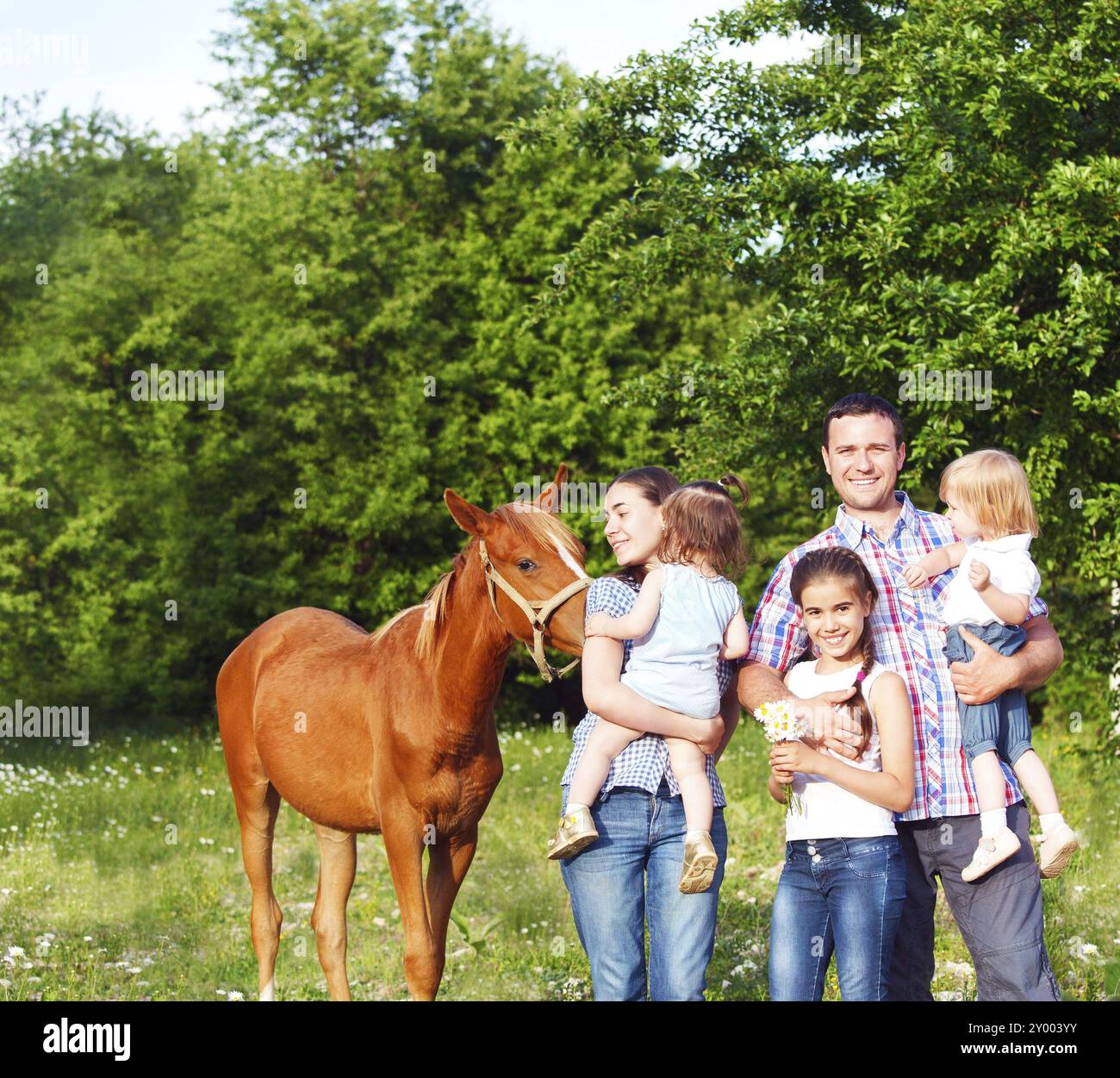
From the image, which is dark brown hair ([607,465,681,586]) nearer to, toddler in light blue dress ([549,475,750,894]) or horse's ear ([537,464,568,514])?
toddler in light blue dress ([549,475,750,894])

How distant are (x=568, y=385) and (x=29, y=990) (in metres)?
13.9

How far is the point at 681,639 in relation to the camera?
367 centimetres

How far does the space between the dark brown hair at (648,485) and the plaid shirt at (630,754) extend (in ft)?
0.41

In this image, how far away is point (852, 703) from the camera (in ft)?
12.1

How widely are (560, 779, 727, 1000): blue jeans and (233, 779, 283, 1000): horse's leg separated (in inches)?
102

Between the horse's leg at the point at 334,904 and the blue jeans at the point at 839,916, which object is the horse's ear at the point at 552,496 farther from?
the horse's leg at the point at 334,904

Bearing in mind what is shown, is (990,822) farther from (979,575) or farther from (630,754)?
(630,754)

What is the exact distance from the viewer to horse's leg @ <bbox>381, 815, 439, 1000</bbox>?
4566 mm

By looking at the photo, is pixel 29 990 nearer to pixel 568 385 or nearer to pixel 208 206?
pixel 568 385

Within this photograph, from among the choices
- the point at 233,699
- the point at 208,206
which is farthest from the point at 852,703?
the point at 208,206

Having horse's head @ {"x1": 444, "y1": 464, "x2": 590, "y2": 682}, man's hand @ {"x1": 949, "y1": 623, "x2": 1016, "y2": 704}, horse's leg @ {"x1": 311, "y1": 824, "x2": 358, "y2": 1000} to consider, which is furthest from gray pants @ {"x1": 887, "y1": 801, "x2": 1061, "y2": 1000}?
horse's leg @ {"x1": 311, "y1": 824, "x2": 358, "y2": 1000}

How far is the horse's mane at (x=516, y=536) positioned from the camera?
4320 millimetres

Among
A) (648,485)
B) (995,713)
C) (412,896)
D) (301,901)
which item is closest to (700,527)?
(648,485)

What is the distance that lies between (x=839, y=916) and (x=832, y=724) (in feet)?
1.82
